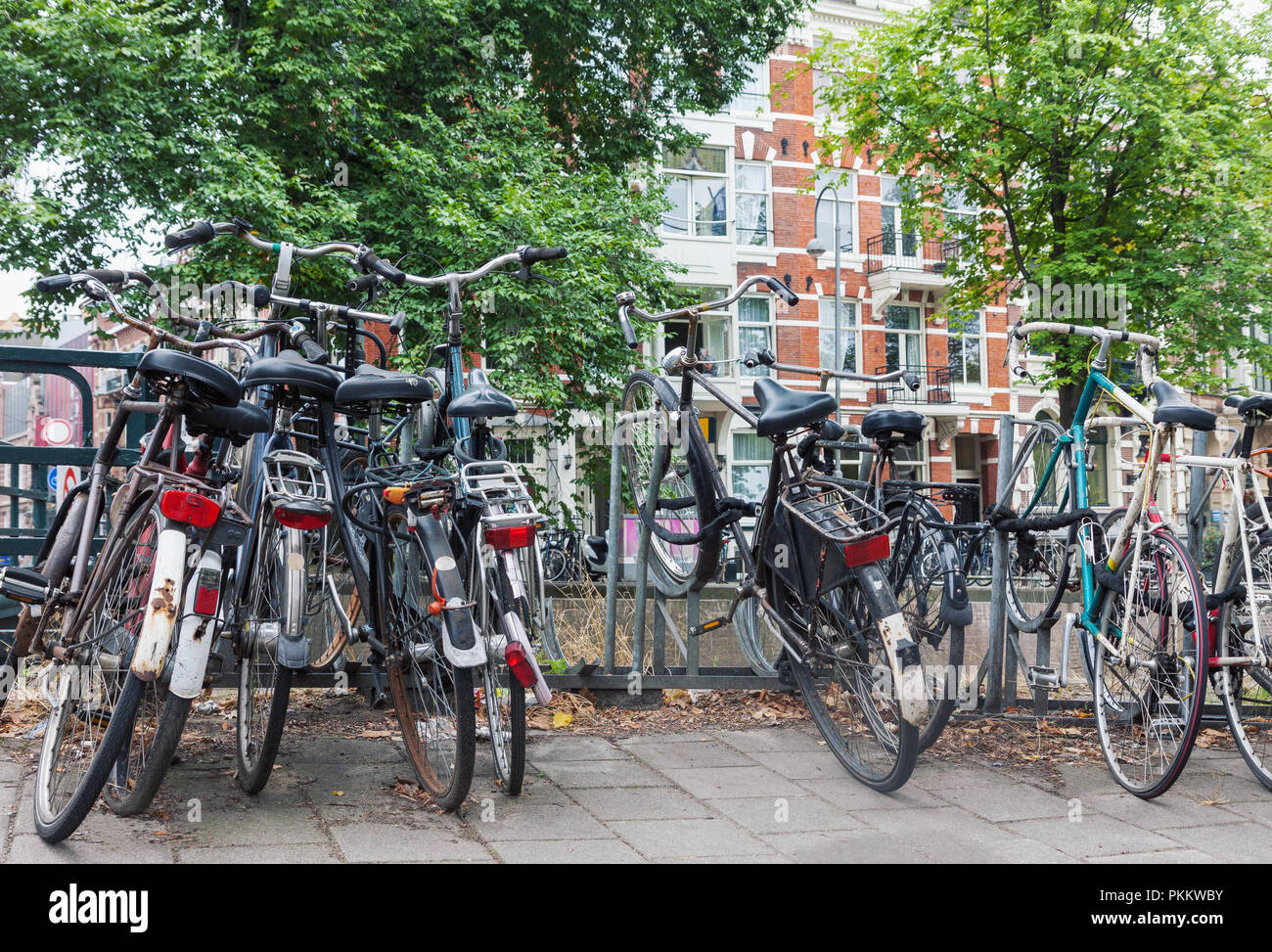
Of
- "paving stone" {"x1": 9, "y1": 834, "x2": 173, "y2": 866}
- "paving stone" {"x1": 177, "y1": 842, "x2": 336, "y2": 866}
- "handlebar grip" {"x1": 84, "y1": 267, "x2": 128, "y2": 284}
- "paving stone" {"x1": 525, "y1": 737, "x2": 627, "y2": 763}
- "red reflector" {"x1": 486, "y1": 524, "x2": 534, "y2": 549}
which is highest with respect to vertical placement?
"handlebar grip" {"x1": 84, "y1": 267, "x2": 128, "y2": 284}

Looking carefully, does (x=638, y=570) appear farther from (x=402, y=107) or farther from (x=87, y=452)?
(x=402, y=107)

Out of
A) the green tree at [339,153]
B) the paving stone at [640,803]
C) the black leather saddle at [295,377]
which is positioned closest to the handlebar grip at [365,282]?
the black leather saddle at [295,377]

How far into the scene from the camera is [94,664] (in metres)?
2.85

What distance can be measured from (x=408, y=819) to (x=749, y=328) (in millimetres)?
23827

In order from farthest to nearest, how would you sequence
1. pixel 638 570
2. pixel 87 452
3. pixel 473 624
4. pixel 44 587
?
1. pixel 638 570
2. pixel 87 452
3. pixel 44 587
4. pixel 473 624

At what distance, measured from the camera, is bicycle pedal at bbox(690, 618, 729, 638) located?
4.18 meters

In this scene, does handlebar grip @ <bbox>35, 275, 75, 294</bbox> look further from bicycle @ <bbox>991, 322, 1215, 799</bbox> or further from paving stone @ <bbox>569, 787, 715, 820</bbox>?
bicycle @ <bbox>991, 322, 1215, 799</bbox>

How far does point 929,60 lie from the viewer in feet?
59.6

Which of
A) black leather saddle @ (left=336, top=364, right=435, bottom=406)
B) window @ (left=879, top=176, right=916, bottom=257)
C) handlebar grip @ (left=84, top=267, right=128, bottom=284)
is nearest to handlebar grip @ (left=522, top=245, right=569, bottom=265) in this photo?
black leather saddle @ (left=336, top=364, right=435, bottom=406)

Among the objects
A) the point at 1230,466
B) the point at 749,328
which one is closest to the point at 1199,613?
the point at 1230,466


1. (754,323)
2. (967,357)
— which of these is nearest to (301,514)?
(754,323)

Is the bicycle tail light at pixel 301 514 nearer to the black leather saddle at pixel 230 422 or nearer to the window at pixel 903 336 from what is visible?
the black leather saddle at pixel 230 422

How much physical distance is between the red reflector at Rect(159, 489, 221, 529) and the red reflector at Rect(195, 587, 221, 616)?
0.17 m

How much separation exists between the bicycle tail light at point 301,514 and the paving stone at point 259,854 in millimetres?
847
